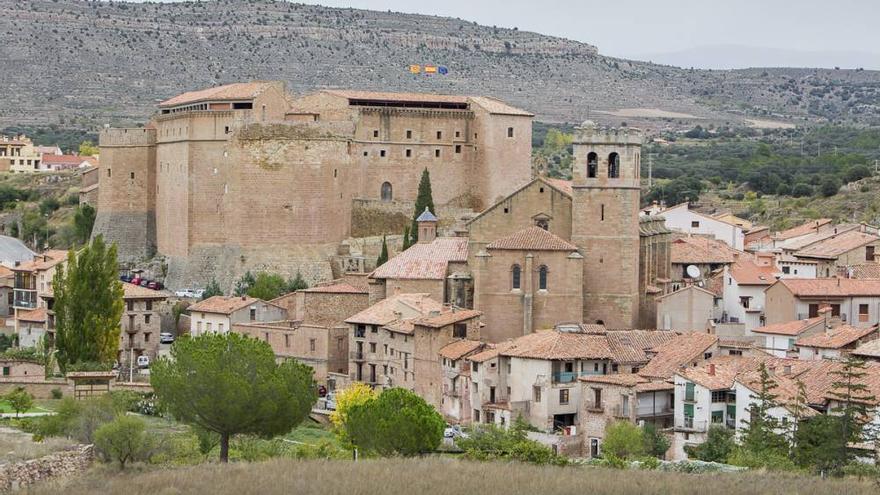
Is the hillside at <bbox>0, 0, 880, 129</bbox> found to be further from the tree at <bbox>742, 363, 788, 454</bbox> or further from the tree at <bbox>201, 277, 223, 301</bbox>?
the tree at <bbox>742, 363, 788, 454</bbox>

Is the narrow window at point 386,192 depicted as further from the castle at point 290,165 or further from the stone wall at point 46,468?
the stone wall at point 46,468

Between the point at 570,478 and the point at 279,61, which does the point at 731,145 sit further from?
the point at 570,478

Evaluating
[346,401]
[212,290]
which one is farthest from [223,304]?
[346,401]

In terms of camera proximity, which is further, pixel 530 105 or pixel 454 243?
pixel 530 105

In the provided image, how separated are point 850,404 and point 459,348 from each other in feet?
40.4

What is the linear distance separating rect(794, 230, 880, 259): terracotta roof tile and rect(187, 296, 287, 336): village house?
14.4m

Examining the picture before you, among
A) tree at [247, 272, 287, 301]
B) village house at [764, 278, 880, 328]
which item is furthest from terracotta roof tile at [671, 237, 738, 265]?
tree at [247, 272, 287, 301]

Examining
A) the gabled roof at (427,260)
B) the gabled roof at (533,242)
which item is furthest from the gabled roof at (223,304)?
the gabled roof at (533,242)

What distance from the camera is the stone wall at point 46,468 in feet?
106

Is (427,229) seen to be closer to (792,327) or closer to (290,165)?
(290,165)

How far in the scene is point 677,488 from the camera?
32594 mm

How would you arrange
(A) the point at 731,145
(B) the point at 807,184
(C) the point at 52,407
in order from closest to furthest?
(C) the point at 52,407
(B) the point at 807,184
(A) the point at 731,145

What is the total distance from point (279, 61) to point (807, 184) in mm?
45601

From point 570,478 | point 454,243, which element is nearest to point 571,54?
point 454,243
